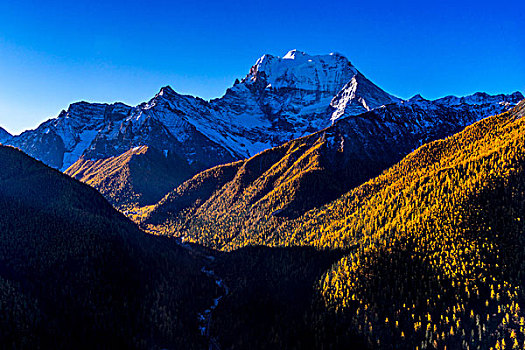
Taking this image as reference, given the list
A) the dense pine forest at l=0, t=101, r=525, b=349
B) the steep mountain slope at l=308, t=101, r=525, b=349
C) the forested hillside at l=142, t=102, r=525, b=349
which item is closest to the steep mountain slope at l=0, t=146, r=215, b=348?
the dense pine forest at l=0, t=101, r=525, b=349

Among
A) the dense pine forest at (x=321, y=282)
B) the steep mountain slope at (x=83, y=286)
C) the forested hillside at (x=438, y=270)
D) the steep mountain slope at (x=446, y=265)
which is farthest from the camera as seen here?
the steep mountain slope at (x=83, y=286)

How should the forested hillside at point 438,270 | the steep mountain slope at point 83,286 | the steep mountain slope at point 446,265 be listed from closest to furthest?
the steep mountain slope at point 446,265, the forested hillside at point 438,270, the steep mountain slope at point 83,286

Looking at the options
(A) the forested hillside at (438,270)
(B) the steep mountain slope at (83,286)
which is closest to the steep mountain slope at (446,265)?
(A) the forested hillside at (438,270)

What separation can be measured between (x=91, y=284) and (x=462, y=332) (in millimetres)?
140921

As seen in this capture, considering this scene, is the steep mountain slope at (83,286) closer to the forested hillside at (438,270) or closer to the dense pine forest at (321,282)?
the dense pine forest at (321,282)

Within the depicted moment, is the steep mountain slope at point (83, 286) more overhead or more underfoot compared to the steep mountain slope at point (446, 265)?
more underfoot

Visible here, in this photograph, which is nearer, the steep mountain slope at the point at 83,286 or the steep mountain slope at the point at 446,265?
the steep mountain slope at the point at 446,265

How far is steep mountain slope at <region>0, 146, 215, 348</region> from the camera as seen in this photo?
123m

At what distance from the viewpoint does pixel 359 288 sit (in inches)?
5758

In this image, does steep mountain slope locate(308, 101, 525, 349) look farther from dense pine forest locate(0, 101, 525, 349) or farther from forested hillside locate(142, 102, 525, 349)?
dense pine forest locate(0, 101, 525, 349)

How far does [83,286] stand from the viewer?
145m

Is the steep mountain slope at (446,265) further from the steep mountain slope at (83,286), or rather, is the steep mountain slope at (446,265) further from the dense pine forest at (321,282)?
the steep mountain slope at (83,286)

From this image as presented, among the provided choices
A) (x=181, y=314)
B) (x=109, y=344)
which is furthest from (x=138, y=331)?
(x=181, y=314)

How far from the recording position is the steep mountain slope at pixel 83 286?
402ft
